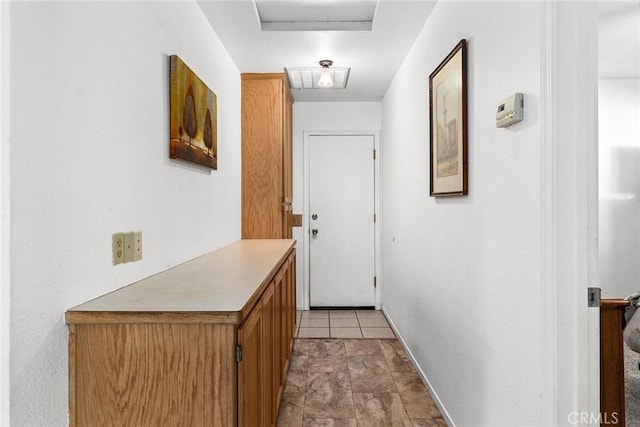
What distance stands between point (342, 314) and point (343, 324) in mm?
383

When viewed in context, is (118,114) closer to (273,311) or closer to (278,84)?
(273,311)

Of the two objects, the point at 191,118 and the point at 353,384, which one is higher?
the point at 191,118

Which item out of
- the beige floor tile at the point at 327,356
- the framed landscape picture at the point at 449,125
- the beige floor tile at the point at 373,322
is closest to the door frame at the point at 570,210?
the framed landscape picture at the point at 449,125

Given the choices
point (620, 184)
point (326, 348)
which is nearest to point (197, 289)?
point (326, 348)

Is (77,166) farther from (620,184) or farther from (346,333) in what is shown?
(620,184)

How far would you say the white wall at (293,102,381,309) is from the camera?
4.62 meters

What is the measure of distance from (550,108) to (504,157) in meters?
0.32

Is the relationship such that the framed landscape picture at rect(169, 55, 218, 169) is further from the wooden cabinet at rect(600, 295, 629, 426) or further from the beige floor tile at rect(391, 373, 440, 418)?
the wooden cabinet at rect(600, 295, 629, 426)

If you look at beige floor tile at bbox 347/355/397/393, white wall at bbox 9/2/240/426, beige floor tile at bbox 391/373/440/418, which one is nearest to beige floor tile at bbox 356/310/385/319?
beige floor tile at bbox 347/355/397/393

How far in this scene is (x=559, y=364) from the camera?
4.13 ft

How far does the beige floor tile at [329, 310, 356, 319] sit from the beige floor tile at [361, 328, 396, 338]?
1.53 ft

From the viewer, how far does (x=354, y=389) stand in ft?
8.64

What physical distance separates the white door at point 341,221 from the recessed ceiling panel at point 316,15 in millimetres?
1942

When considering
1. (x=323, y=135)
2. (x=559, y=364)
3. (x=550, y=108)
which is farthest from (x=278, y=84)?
(x=559, y=364)
